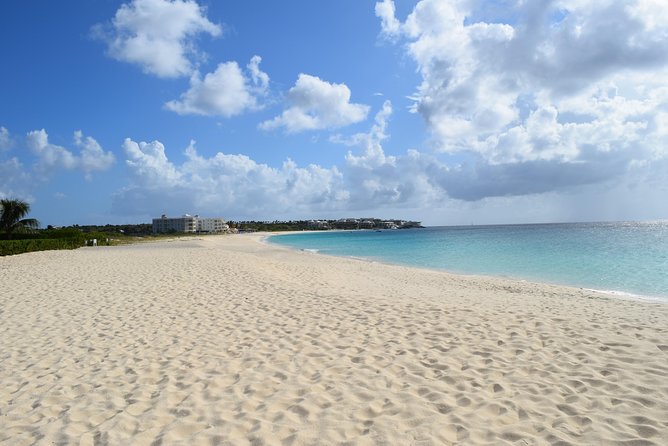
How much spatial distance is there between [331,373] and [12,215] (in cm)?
5249

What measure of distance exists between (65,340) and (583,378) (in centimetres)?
898

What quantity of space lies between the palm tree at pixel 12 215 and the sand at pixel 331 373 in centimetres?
4290

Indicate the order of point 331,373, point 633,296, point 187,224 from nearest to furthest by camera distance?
point 331,373 → point 633,296 → point 187,224

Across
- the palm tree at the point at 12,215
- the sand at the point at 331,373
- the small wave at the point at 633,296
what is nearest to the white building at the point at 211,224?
the palm tree at the point at 12,215

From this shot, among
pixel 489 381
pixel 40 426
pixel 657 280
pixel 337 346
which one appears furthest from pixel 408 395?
pixel 657 280

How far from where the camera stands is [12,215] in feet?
141

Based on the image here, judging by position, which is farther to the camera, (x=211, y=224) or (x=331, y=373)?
(x=211, y=224)

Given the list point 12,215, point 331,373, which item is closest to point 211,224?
point 12,215

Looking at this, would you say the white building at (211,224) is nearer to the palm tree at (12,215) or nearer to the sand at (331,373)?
the palm tree at (12,215)

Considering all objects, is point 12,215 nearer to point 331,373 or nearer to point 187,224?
point 331,373

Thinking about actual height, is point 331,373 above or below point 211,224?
below

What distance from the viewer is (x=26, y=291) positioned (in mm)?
12750

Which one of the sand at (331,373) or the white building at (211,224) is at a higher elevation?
the white building at (211,224)

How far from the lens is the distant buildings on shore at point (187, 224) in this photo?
563ft
